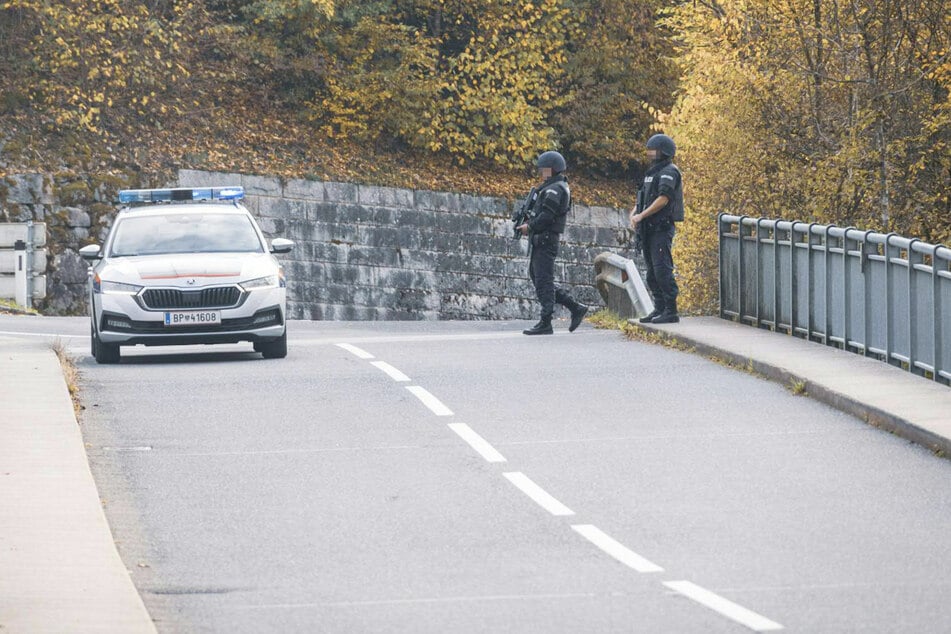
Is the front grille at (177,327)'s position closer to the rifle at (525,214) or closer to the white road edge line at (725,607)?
the rifle at (525,214)

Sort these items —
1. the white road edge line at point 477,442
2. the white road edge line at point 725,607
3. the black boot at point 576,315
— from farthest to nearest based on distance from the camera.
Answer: the black boot at point 576,315 → the white road edge line at point 477,442 → the white road edge line at point 725,607

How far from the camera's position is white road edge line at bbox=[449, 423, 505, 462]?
11.3 m

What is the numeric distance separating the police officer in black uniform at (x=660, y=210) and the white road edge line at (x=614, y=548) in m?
9.64

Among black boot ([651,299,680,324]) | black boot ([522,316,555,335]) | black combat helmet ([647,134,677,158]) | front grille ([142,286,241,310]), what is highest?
A: black combat helmet ([647,134,677,158])

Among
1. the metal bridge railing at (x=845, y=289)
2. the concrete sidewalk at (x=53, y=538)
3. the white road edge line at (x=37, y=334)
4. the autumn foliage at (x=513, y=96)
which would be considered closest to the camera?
the concrete sidewalk at (x=53, y=538)

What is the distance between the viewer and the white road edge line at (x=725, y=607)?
6.84 meters

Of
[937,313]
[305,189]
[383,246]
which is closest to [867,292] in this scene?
[937,313]

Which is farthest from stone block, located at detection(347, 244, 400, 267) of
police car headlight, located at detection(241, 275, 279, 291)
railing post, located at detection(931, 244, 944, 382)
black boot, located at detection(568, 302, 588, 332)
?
railing post, located at detection(931, 244, 944, 382)

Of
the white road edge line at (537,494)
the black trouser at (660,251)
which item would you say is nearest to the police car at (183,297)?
the black trouser at (660,251)

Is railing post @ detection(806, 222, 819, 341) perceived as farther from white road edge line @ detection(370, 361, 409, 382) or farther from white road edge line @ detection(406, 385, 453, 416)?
white road edge line @ detection(406, 385, 453, 416)

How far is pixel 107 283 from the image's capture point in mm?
17828

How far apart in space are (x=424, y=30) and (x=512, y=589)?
112 ft

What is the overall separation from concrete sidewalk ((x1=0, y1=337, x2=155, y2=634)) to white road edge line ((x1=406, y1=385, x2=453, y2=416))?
2666mm

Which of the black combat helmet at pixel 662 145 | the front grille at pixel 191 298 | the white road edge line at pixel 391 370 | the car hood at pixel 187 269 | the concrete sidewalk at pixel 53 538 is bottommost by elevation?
the concrete sidewalk at pixel 53 538
